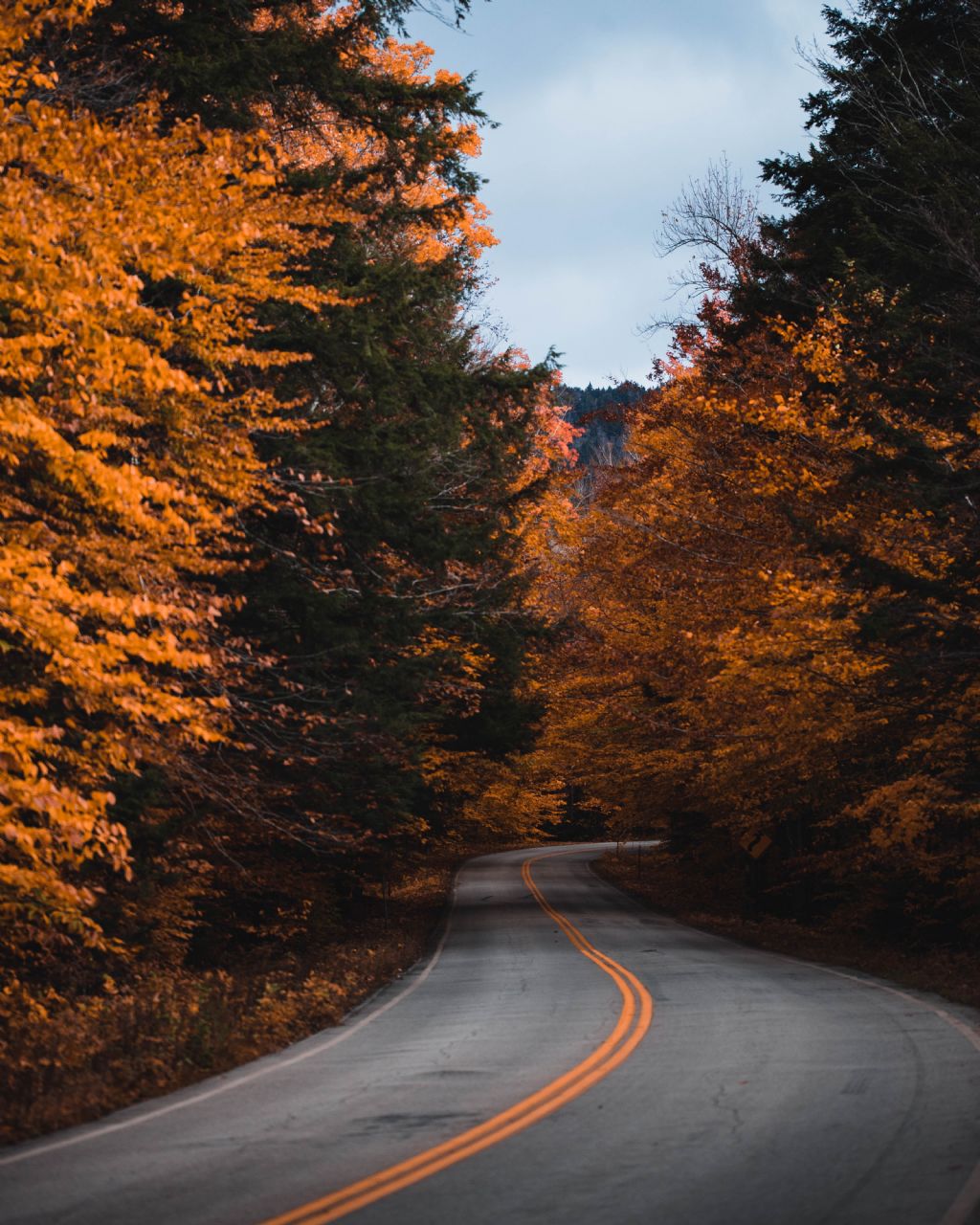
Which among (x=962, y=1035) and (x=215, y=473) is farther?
(x=215, y=473)

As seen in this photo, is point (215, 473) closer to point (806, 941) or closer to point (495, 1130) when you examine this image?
point (495, 1130)

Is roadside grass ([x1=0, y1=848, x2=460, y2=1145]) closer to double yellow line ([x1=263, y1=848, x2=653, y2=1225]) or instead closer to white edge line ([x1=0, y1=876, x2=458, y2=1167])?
white edge line ([x1=0, y1=876, x2=458, y2=1167])

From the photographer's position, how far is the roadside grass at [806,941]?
61.9 ft

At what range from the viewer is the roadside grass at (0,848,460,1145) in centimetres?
976

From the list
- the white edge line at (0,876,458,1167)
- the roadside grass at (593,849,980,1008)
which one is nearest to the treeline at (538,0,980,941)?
the roadside grass at (593,849,980,1008)

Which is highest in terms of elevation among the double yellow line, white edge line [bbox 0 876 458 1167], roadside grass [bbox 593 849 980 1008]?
the double yellow line

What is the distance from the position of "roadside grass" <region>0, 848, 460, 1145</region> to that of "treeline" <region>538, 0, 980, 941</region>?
349 inches

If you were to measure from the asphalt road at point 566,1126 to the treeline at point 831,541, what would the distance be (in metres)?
5.24

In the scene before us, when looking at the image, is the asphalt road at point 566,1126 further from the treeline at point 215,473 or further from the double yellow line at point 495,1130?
the treeline at point 215,473

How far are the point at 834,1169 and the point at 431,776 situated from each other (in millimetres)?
22405

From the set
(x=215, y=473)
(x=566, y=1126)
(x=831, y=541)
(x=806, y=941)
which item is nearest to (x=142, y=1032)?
(x=566, y=1126)

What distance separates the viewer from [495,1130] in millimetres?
8672

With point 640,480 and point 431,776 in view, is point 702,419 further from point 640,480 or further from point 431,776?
point 431,776

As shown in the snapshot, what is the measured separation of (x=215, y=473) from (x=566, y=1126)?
27.1 feet
